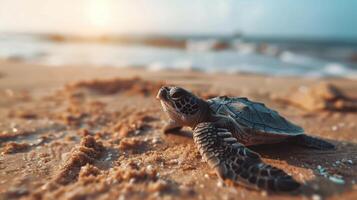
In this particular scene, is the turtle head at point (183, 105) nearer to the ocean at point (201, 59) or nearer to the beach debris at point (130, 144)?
the beach debris at point (130, 144)

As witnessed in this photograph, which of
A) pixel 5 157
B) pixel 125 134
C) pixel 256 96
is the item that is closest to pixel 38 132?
pixel 5 157

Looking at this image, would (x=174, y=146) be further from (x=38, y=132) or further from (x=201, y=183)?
(x=38, y=132)

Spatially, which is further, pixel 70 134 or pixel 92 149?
pixel 70 134

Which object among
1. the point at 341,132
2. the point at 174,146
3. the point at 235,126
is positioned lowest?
the point at 341,132

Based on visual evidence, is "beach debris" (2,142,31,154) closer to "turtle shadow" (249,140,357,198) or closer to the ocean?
"turtle shadow" (249,140,357,198)

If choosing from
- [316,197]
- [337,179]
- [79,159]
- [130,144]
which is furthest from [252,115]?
[79,159]

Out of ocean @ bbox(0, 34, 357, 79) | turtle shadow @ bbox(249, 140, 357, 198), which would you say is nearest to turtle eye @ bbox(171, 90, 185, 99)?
turtle shadow @ bbox(249, 140, 357, 198)

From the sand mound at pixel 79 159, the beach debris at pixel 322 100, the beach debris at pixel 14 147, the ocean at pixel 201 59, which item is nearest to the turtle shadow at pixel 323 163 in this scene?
the sand mound at pixel 79 159
